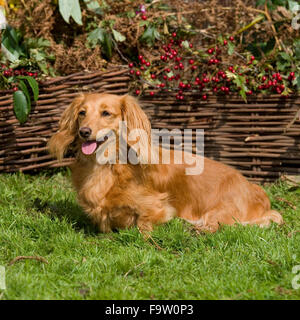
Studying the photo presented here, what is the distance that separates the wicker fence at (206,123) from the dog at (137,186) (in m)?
0.95

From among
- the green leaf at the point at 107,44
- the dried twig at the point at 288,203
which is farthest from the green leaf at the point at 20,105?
the dried twig at the point at 288,203

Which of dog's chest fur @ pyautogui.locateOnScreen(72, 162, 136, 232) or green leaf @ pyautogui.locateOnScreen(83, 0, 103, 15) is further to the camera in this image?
green leaf @ pyautogui.locateOnScreen(83, 0, 103, 15)

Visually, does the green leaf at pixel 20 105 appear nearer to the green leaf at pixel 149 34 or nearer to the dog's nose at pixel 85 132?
the dog's nose at pixel 85 132

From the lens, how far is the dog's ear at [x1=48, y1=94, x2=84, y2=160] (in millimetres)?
3270

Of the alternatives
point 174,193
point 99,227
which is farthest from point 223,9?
point 99,227

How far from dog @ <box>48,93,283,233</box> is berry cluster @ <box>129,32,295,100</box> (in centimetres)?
113

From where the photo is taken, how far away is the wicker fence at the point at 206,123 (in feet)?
13.9

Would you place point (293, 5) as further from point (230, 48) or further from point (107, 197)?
point (107, 197)

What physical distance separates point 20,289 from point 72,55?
3.01 meters

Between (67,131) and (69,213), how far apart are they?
0.64 meters

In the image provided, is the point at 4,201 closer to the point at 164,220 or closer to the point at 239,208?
the point at 164,220

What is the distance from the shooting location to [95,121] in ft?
9.78

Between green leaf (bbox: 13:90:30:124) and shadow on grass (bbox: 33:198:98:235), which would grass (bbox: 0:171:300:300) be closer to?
shadow on grass (bbox: 33:198:98:235)

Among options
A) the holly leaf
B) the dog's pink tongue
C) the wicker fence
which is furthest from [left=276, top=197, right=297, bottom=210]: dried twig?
the dog's pink tongue
